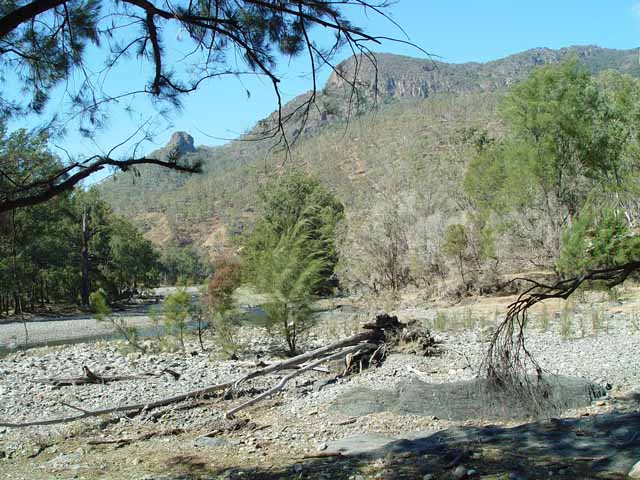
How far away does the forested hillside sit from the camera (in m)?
4.71

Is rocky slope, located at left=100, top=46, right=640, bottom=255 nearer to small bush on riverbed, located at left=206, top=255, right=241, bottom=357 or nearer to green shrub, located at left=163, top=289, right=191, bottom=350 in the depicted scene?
small bush on riverbed, located at left=206, top=255, right=241, bottom=357

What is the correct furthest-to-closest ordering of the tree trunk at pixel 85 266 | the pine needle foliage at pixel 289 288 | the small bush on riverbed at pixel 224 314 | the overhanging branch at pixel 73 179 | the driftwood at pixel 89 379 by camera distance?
1. the tree trunk at pixel 85 266
2. the small bush on riverbed at pixel 224 314
3. the pine needle foliage at pixel 289 288
4. the driftwood at pixel 89 379
5. the overhanging branch at pixel 73 179

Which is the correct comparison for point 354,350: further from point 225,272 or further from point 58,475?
point 225,272

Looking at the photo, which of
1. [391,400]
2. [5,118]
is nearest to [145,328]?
[391,400]

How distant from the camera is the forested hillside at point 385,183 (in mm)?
4707

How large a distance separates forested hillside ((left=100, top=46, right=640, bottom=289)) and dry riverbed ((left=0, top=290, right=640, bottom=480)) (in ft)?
9.82

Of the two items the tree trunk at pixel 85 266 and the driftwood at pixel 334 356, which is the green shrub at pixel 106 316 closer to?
the driftwood at pixel 334 356

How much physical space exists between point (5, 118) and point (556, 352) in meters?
9.70

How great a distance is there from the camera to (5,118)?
498 centimetres

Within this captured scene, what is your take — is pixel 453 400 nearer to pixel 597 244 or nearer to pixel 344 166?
pixel 597 244

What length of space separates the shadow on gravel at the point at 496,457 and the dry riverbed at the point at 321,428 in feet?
0.06

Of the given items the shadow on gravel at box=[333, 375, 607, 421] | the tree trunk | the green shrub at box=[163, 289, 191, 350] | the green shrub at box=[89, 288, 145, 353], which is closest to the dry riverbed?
the shadow on gravel at box=[333, 375, 607, 421]

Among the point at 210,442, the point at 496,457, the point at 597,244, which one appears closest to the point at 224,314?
the point at 210,442

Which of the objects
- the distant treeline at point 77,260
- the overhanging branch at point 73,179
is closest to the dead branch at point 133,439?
the overhanging branch at point 73,179
